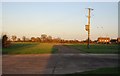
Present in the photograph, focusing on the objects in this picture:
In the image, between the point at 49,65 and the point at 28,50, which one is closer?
the point at 49,65

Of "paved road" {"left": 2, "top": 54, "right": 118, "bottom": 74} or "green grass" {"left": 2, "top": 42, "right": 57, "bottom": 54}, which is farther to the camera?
"green grass" {"left": 2, "top": 42, "right": 57, "bottom": 54}

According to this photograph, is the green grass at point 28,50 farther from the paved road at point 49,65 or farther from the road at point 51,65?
the paved road at point 49,65

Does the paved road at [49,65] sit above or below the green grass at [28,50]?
above

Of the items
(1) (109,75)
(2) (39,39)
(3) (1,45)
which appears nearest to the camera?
(1) (109,75)

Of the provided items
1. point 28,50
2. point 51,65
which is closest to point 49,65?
point 51,65

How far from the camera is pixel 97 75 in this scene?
13047 millimetres

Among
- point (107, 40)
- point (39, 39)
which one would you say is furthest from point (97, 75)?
point (39, 39)

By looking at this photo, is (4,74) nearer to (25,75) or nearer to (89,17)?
(25,75)

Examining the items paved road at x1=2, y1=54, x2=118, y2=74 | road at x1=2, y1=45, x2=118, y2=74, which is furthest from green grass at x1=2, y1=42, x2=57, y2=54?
paved road at x1=2, y1=54, x2=118, y2=74

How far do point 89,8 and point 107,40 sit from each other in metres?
91.0

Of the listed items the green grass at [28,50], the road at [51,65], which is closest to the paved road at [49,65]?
the road at [51,65]

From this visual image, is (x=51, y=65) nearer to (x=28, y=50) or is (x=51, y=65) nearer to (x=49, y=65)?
(x=49, y=65)

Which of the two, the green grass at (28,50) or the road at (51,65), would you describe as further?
the green grass at (28,50)

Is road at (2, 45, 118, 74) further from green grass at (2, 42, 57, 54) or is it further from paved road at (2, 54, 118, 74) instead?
green grass at (2, 42, 57, 54)
